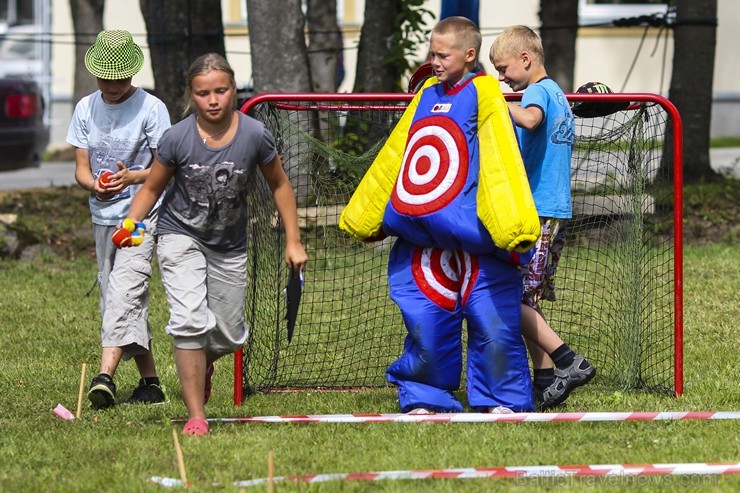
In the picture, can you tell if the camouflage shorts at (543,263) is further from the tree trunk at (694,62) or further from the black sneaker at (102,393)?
the tree trunk at (694,62)

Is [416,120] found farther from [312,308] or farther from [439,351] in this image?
[312,308]

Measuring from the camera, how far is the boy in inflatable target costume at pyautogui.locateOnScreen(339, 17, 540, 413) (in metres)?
5.46

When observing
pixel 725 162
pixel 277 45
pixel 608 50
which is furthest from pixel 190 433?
pixel 608 50

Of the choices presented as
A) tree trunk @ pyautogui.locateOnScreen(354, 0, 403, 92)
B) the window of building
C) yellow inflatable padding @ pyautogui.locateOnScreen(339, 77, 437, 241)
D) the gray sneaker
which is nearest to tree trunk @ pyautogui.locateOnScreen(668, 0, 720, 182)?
tree trunk @ pyautogui.locateOnScreen(354, 0, 403, 92)

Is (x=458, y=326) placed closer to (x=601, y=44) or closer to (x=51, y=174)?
(x=51, y=174)

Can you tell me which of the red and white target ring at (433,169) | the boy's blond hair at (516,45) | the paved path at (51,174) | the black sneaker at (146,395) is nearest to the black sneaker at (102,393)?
the black sneaker at (146,395)

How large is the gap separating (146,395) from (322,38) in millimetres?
9551

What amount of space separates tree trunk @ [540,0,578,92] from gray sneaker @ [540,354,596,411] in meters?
7.98

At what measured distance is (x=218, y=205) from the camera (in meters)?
5.37

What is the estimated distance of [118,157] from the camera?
19.8ft

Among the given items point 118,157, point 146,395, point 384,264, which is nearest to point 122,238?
point 118,157

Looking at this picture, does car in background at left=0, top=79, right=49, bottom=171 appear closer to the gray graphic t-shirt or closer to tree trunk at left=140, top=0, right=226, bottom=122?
tree trunk at left=140, top=0, right=226, bottom=122

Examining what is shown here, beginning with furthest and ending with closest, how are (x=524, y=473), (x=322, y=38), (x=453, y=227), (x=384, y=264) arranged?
Answer: (x=322, y=38), (x=384, y=264), (x=453, y=227), (x=524, y=473)

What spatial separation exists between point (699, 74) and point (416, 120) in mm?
7266
